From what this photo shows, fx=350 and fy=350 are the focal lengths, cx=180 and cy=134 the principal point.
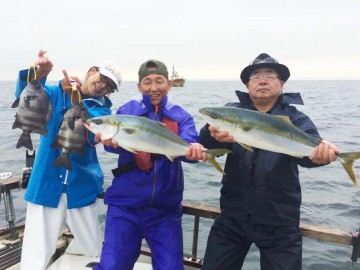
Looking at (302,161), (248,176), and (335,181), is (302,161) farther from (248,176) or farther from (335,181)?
(335,181)

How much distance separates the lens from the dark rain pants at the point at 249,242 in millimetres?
4035

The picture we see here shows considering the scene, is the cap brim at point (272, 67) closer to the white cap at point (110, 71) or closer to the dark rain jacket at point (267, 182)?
the dark rain jacket at point (267, 182)

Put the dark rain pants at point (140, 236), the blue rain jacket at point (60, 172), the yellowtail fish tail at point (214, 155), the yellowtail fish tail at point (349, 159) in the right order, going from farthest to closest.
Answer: the blue rain jacket at point (60, 172) < the dark rain pants at point (140, 236) < the yellowtail fish tail at point (214, 155) < the yellowtail fish tail at point (349, 159)

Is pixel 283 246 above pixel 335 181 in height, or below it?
above

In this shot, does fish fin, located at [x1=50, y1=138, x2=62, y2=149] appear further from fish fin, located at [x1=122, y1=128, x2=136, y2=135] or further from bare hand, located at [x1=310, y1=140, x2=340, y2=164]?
bare hand, located at [x1=310, y1=140, x2=340, y2=164]

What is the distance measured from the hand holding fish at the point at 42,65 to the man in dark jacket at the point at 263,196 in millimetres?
2166

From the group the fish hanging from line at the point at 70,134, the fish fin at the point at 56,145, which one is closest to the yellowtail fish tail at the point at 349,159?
the fish hanging from line at the point at 70,134

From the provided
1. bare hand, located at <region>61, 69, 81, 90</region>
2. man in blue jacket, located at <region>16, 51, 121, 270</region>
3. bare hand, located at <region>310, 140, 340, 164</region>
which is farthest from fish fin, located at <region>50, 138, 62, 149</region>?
bare hand, located at <region>310, 140, 340, 164</region>

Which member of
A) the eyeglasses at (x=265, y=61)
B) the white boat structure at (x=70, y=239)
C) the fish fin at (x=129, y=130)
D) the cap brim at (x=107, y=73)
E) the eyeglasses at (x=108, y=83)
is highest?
the eyeglasses at (x=265, y=61)

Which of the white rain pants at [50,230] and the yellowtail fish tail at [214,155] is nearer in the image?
the yellowtail fish tail at [214,155]

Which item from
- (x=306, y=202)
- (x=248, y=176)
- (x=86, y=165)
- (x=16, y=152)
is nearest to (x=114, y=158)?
(x=16, y=152)

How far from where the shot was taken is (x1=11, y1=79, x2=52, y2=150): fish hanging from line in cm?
431

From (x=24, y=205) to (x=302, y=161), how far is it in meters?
8.88

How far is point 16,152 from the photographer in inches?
693
